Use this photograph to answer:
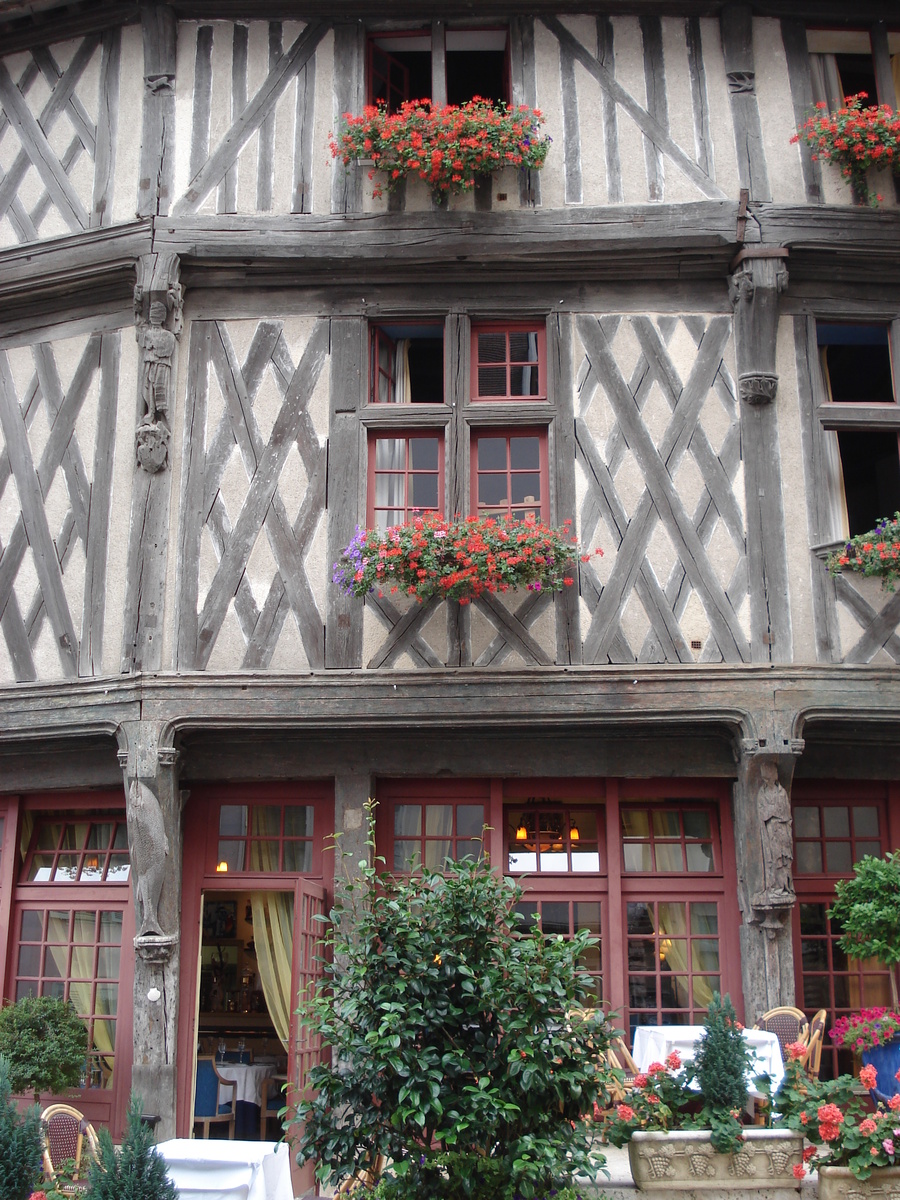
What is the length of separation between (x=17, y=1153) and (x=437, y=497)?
16.7ft

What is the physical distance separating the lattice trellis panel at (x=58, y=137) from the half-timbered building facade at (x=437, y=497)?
50 mm

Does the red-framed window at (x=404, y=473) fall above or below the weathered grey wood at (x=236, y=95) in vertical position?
below

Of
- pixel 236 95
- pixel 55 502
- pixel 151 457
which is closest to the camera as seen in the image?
pixel 151 457

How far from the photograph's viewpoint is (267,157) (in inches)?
352

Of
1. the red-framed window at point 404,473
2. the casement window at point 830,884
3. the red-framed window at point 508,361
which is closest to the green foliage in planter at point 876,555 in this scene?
the casement window at point 830,884

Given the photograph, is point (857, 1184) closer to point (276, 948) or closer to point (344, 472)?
point (276, 948)

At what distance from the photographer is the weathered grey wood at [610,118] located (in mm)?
8797

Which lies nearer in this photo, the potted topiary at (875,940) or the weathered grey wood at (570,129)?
the potted topiary at (875,940)

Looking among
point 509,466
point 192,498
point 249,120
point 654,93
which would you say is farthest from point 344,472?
point 654,93

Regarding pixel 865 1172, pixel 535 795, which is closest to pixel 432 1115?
pixel 865 1172

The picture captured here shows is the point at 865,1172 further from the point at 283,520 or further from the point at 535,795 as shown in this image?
the point at 283,520

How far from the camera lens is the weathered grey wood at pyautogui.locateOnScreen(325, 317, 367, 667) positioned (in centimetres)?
823

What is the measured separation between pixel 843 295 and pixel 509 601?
3.55 meters

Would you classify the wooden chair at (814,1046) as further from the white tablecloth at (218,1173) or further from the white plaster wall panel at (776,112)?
the white plaster wall panel at (776,112)
